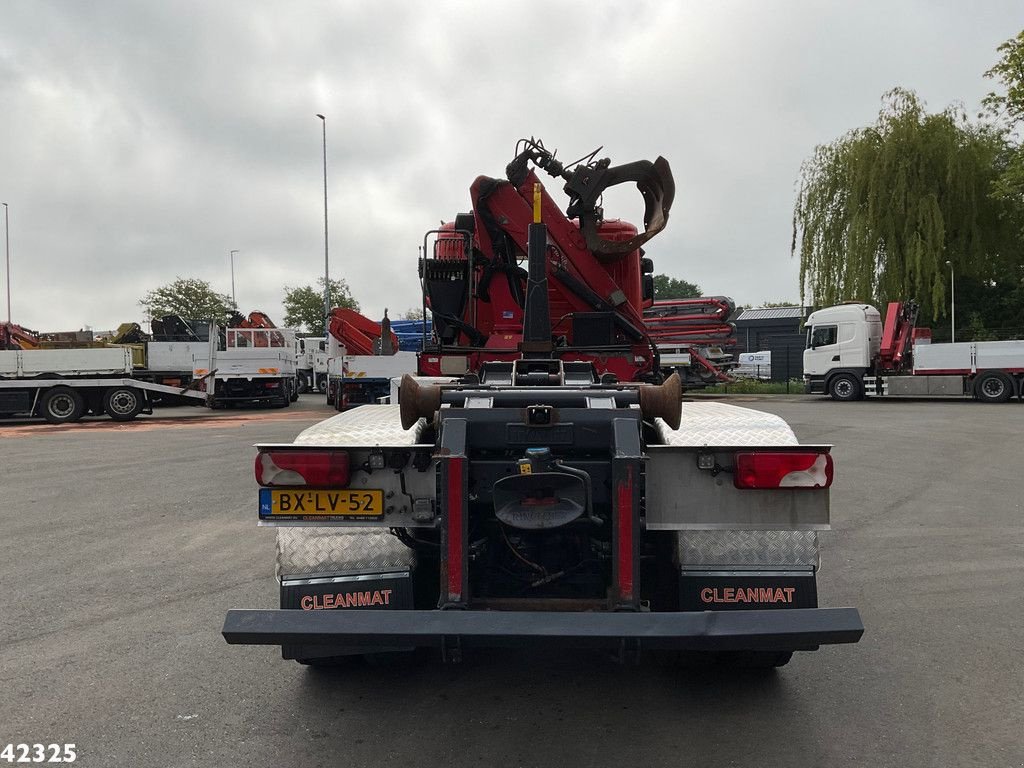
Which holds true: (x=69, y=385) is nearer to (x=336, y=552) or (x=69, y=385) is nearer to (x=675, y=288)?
(x=336, y=552)

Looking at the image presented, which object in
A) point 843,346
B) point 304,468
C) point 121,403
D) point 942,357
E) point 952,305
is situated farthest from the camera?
point 952,305

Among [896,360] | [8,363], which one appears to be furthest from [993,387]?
Result: [8,363]

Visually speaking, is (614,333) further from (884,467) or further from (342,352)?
(342,352)

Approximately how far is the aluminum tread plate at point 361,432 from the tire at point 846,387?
77.1 feet

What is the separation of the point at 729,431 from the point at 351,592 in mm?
1705

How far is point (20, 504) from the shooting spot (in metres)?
8.00

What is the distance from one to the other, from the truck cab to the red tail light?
79.1 ft

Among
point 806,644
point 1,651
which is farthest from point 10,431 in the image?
point 806,644

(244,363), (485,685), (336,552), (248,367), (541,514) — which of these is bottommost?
(485,685)

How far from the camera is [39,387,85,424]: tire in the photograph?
62.3 feet

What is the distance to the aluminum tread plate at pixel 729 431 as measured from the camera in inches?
121

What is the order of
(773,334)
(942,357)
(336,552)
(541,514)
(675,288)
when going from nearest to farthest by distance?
1. (541,514)
2. (336,552)
3. (942,357)
4. (773,334)
5. (675,288)

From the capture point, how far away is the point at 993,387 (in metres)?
22.5

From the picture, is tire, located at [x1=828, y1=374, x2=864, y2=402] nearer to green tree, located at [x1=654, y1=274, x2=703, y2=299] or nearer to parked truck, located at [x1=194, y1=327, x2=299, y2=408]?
parked truck, located at [x1=194, y1=327, x2=299, y2=408]
